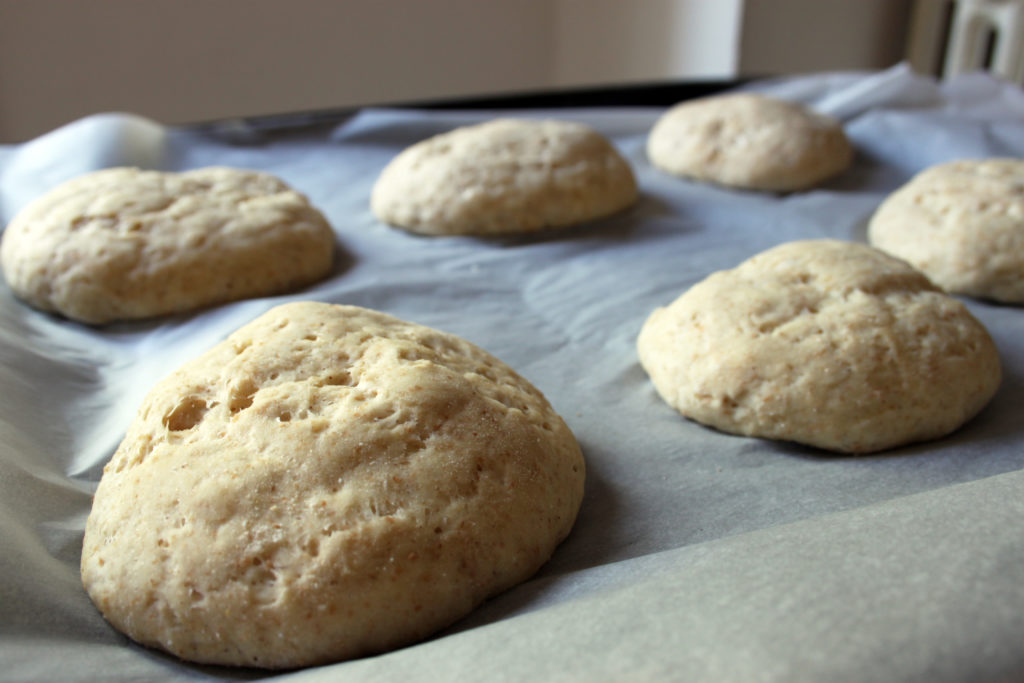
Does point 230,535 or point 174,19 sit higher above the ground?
point 174,19

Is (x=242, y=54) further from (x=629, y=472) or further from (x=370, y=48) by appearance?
A: (x=629, y=472)

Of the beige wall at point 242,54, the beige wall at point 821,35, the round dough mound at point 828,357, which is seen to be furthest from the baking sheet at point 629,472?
the beige wall at point 821,35

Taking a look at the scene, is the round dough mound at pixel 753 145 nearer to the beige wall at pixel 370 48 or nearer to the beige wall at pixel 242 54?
the beige wall at pixel 370 48

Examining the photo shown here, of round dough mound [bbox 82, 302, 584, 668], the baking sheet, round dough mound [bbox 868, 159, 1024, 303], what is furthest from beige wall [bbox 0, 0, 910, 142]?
round dough mound [bbox 82, 302, 584, 668]

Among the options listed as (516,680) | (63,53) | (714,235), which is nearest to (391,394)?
(516,680)

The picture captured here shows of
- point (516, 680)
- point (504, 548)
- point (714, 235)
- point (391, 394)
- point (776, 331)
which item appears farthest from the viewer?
point (714, 235)

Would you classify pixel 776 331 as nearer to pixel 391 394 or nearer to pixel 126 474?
pixel 391 394

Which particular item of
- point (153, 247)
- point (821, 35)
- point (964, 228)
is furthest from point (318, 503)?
point (821, 35)
